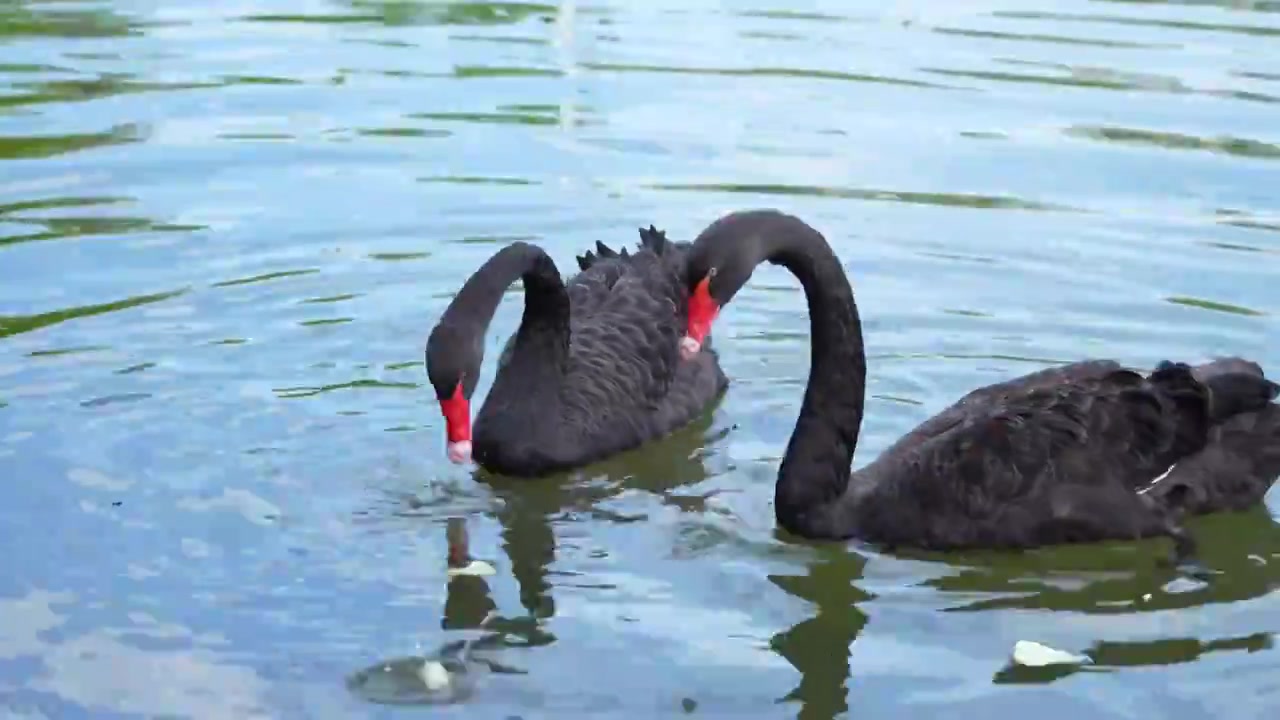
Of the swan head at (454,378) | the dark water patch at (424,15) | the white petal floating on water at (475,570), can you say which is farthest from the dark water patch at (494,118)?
the white petal floating on water at (475,570)

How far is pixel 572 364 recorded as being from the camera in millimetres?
8148

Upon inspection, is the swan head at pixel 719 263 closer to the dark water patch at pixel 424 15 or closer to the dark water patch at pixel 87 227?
the dark water patch at pixel 87 227

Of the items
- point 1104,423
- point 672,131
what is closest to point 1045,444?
point 1104,423

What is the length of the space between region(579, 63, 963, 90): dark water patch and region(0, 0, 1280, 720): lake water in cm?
6

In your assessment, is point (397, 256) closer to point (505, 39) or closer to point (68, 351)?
point (68, 351)

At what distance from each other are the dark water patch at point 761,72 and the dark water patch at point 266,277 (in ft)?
16.4

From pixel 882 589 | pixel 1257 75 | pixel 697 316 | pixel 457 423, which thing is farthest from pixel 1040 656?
pixel 1257 75

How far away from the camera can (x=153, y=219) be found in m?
10.5

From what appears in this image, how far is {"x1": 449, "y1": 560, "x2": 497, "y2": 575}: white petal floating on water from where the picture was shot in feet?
21.3

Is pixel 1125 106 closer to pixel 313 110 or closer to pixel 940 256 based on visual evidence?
pixel 940 256

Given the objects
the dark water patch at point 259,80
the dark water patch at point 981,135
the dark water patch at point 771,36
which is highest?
the dark water patch at point 771,36

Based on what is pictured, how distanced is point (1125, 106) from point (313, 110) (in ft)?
16.4

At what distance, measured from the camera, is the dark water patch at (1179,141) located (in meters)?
12.1

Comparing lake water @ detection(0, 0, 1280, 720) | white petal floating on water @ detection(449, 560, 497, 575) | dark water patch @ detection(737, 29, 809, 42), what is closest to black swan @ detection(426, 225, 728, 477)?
lake water @ detection(0, 0, 1280, 720)
